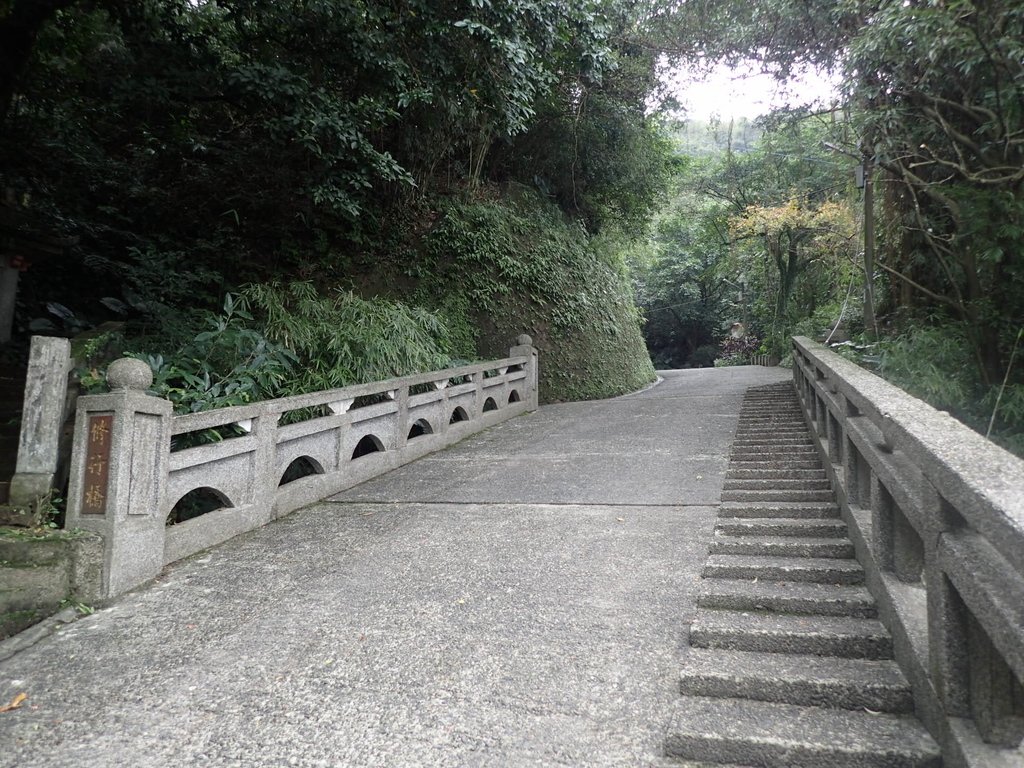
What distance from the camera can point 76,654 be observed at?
10.3ft

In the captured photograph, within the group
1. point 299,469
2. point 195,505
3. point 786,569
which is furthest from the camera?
point 299,469

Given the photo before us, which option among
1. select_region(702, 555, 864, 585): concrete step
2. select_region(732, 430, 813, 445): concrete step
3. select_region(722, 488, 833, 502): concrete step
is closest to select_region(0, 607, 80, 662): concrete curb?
select_region(702, 555, 864, 585): concrete step

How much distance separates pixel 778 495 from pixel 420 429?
4.51m

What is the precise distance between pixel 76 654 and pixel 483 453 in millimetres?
4841

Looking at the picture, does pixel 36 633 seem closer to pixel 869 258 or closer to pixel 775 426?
pixel 775 426

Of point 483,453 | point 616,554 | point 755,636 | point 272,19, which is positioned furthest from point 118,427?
point 272,19

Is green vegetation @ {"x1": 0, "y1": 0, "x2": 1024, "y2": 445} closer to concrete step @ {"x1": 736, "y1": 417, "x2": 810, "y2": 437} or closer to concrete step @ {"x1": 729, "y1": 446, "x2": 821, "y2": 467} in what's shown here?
concrete step @ {"x1": 736, "y1": 417, "x2": 810, "y2": 437}

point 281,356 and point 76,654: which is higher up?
point 281,356

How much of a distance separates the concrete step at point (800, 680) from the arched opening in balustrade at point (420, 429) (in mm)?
5254

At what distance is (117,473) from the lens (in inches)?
145

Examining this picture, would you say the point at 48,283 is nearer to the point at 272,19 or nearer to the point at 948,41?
the point at 272,19

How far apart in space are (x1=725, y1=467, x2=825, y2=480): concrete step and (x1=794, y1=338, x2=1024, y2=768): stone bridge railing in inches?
93.2

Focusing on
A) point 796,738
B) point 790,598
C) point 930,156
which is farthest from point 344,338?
point 930,156

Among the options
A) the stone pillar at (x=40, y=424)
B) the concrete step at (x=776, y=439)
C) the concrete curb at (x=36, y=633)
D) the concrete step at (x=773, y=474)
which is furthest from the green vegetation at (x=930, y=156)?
the concrete curb at (x=36, y=633)
